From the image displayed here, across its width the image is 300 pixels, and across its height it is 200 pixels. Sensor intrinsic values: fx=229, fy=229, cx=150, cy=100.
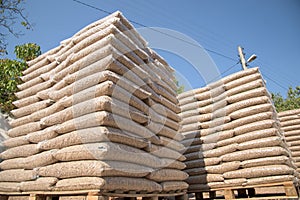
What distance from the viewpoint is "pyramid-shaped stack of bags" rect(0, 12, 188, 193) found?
2855mm

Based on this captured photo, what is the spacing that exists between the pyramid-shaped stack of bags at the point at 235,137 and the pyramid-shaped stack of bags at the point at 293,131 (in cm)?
324

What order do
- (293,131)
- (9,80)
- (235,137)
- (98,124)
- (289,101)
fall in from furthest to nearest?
(289,101)
(293,131)
(9,80)
(235,137)
(98,124)

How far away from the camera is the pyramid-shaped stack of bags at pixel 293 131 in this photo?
793cm

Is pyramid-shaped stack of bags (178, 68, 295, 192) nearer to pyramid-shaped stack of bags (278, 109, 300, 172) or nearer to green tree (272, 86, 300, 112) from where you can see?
pyramid-shaped stack of bags (278, 109, 300, 172)

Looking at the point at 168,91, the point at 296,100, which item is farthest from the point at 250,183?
the point at 296,100

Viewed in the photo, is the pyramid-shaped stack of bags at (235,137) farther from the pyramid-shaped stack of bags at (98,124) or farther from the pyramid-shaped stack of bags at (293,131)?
the pyramid-shaped stack of bags at (293,131)

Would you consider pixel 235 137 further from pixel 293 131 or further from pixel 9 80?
pixel 9 80

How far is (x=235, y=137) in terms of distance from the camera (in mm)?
5375

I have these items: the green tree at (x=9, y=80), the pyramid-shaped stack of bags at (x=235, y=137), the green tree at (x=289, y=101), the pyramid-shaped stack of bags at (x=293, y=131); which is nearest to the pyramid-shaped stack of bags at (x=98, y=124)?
the pyramid-shaped stack of bags at (x=235, y=137)

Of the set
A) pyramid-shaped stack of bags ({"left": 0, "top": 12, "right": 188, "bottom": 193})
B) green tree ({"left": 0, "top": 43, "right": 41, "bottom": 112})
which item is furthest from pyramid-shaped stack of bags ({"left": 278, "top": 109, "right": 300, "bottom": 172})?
green tree ({"left": 0, "top": 43, "right": 41, "bottom": 112})

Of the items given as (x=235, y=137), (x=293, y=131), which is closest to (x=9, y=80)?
(x=235, y=137)

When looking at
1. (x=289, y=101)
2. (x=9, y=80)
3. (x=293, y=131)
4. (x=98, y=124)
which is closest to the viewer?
(x=98, y=124)

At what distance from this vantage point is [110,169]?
2.69 m

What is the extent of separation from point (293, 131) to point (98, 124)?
25.8 ft
